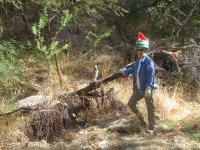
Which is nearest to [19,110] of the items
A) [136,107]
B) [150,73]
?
[136,107]

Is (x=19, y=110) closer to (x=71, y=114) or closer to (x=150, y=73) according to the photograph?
(x=71, y=114)

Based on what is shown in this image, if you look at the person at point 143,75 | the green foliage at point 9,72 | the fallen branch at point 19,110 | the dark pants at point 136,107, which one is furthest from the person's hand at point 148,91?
the green foliage at point 9,72

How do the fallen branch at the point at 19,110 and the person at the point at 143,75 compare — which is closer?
the person at the point at 143,75

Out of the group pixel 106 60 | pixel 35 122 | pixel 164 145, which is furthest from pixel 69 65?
pixel 164 145

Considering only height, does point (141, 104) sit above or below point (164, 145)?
above

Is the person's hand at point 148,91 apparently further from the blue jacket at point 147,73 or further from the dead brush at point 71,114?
the dead brush at point 71,114

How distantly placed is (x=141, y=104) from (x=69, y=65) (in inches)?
98.0

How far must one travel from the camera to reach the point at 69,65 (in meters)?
11.6

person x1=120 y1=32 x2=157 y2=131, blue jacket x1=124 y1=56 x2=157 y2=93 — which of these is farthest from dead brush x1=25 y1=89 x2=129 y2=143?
blue jacket x1=124 y1=56 x2=157 y2=93

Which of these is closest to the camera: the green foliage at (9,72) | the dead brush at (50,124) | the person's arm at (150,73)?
the person's arm at (150,73)

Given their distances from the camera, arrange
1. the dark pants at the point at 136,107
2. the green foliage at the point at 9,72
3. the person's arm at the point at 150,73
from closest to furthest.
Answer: the person's arm at the point at 150,73 < the dark pants at the point at 136,107 < the green foliage at the point at 9,72

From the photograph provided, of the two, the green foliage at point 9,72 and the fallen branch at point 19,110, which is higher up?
the green foliage at point 9,72

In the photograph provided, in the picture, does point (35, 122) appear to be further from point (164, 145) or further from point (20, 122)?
point (164, 145)

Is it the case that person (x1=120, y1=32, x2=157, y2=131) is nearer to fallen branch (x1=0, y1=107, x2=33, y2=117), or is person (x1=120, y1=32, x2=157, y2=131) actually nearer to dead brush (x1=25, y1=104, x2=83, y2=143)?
dead brush (x1=25, y1=104, x2=83, y2=143)
